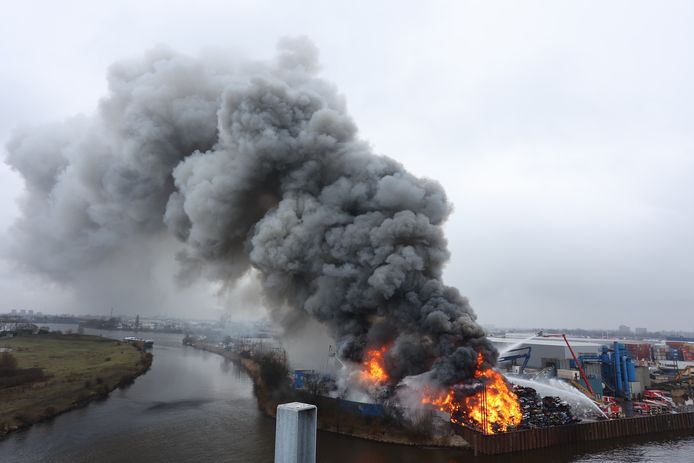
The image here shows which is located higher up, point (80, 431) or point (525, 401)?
point (525, 401)

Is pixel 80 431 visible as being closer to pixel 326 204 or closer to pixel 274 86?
pixel 326 204

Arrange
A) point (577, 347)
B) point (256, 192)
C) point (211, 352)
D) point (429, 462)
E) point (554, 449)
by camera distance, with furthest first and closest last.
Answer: point (211, 352) < point (577, 347) < point (256, 192) < point (554, 449) < point (429, 462)

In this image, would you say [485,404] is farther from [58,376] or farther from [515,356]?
[58,376]

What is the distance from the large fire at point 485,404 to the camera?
122 feet

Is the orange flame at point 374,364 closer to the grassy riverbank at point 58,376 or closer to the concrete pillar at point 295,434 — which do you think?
the grassy riverbank at point 58,376

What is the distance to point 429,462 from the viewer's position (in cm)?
3419

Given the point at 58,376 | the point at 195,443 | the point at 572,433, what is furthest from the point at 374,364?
the point at 58,376

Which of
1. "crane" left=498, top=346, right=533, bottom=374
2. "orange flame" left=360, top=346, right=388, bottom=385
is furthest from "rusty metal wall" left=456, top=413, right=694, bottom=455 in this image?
"crane" left=498, top=346, right=533, bottom=374

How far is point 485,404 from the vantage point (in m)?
37.2

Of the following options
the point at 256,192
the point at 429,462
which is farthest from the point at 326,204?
the point at 429,462

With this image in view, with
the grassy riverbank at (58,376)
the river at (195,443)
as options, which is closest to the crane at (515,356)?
the river at (195,443)

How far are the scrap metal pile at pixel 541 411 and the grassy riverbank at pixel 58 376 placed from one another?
4792 centimetres

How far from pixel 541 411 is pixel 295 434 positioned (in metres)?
39.3

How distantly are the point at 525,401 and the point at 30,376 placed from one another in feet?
205
